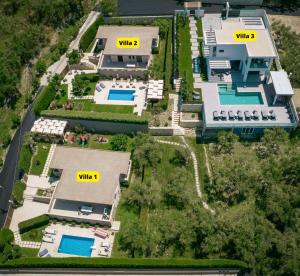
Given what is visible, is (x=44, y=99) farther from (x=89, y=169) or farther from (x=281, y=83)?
(x=281, y=83)

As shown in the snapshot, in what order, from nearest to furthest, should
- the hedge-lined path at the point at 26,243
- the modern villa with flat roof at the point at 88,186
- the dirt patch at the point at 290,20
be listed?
the hedge-lined path at the point at 26,243 < the modern villa with flat roof at the point at 88,186 < the dirt patch at the point at 290,20

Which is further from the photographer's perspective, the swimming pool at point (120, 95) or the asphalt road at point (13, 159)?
the swimming pool at point (120, 95)

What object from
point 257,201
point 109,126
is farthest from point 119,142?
point 257,201

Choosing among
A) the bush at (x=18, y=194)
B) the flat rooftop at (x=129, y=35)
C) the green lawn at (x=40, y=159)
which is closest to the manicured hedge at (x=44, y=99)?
the green lawn at (x=40, y=159)

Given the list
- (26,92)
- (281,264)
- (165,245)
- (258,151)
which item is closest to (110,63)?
(26,92)

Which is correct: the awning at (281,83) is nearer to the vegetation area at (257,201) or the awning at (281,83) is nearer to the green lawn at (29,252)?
the vegetation area at (257,201)

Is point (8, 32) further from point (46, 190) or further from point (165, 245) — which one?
point (165, 245)

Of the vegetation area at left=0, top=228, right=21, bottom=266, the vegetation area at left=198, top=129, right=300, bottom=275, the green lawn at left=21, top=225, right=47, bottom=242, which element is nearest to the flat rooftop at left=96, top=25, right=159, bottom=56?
the vegetation area at left=198, top=129, right=300, bottom=275
